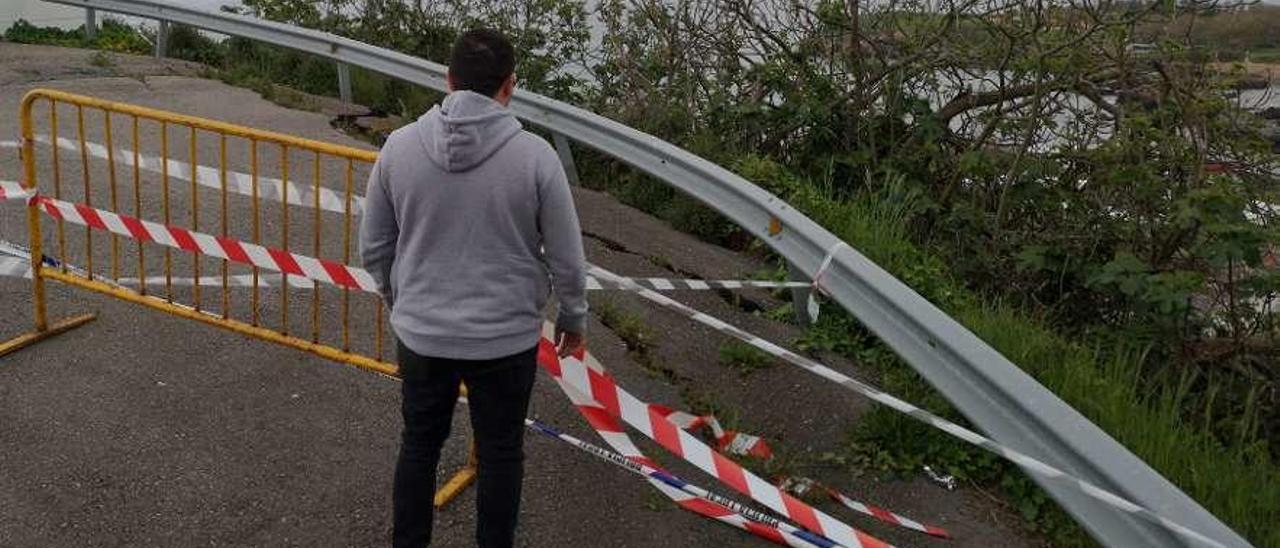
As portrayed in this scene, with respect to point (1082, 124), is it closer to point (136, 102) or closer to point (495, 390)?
point (495, 390)

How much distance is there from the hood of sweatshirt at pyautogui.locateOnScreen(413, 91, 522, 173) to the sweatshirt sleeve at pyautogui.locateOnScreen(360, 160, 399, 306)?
225 millimetres

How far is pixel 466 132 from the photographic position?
323 cm

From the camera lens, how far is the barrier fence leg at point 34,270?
17.0 feet

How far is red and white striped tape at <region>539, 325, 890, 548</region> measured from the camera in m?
3.93

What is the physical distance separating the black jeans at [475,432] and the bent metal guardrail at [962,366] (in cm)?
137

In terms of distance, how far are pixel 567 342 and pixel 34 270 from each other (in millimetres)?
2950

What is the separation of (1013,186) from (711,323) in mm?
3498

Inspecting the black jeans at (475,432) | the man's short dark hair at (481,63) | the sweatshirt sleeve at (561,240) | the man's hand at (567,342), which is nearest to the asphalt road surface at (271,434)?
the black jeans at (475,432)

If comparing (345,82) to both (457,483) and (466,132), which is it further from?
(466,132)

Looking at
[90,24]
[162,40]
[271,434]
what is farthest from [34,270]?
[90,24]

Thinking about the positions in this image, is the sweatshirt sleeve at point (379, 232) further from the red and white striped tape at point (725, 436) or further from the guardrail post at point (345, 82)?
the guardrail post at point (345, 82)

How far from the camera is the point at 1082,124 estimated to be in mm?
→ 7320

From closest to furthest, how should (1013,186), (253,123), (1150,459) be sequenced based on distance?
(1150,459) < (1013,186) < (253,123)

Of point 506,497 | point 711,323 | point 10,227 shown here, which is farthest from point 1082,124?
point 10,227
